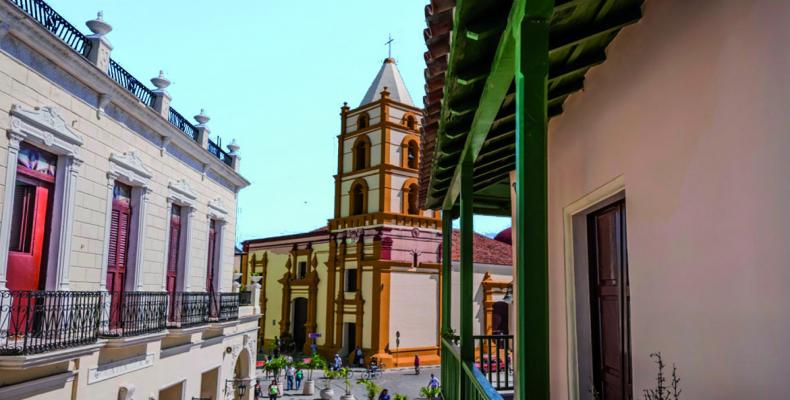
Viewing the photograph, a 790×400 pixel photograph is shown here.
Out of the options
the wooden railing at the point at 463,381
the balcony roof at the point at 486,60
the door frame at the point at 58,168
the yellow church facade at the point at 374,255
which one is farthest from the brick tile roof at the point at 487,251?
the balcony roof at the point at 486,60

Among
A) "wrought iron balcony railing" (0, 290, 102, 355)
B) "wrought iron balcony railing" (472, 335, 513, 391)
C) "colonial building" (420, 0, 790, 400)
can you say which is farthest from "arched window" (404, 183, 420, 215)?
"colonial building" (420, 0, 790, 400)

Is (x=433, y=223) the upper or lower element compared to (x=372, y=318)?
upper

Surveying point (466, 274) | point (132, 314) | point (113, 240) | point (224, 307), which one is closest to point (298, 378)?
point (224, 307)

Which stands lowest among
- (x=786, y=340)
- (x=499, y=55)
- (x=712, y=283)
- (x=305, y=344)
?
(x=305, y=344)

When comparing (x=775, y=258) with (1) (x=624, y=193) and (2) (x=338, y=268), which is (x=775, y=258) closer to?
(1) (x=624, y=193)

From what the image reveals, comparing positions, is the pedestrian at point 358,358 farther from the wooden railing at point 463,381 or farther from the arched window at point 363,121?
the wooden railing at point 463,381

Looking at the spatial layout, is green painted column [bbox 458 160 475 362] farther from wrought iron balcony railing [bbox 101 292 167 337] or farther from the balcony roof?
wrought iron balcony railing [bbox 101 292 167 337]

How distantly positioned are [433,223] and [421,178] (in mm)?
19648

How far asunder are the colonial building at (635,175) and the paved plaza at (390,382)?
50.0ft

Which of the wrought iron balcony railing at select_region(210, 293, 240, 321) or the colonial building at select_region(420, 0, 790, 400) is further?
the wrought iron balcony railing at select_region(210, 293, 240, 321)

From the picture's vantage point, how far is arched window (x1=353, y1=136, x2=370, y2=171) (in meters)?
26.1

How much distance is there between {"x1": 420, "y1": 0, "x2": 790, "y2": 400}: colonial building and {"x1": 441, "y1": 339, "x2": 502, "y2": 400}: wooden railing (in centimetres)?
3

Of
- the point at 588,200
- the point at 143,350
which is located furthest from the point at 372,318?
the point at 588,200

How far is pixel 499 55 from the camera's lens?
101 inches
